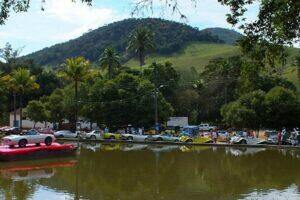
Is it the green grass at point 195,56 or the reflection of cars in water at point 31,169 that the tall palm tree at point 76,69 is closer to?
the reflection of cars in water at point 31,169

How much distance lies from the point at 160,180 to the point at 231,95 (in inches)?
2729

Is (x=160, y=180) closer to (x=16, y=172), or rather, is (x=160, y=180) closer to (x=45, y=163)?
(x=16, y=172)

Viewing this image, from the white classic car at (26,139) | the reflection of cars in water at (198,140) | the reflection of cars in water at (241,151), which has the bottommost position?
the reflection of cars in water at (241,151)

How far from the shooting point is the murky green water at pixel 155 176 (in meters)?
21.9

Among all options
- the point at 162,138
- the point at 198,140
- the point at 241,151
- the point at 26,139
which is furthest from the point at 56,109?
the point at 241,151

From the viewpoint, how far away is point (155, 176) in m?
27.8

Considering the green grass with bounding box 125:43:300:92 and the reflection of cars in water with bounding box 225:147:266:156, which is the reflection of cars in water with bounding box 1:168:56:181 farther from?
the green grass with bounding box 125:43:300:92

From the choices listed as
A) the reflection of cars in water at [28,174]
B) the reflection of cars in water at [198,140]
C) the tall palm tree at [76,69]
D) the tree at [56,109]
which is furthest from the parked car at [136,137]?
the reflection of cars in water at [28,174]

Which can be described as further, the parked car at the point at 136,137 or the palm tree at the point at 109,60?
the palm tree at the point at 109,60

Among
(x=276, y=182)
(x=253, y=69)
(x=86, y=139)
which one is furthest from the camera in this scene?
(x=86, y=139)

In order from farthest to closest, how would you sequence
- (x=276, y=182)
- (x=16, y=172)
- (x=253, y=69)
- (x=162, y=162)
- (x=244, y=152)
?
1. (x=244, y=152)
2. (x=162, y=162)
3. (x=16, y=172)
4. (x=276, y=182)
5. (x=253, y=69)

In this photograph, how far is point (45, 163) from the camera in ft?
115

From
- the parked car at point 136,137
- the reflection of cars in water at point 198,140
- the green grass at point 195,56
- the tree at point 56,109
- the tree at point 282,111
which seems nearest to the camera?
the reflection of cars in water at point 198,140

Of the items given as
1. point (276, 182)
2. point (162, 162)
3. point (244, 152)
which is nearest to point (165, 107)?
point (244, 152)
